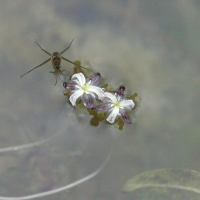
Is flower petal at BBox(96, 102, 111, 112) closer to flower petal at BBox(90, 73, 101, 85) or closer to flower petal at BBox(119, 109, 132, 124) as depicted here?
flower petal at BBox(119, 109, 132, 124)

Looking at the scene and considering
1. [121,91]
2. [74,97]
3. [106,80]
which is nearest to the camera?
[74,97]

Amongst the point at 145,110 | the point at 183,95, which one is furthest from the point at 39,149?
the point at 183,95

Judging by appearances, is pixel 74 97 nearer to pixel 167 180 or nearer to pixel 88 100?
pixel 88 100

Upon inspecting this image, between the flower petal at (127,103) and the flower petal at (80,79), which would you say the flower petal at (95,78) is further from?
the flower petal at (127,103)

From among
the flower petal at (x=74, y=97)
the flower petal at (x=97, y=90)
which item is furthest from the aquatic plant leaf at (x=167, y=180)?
the flower petal at (x=74, y=97)

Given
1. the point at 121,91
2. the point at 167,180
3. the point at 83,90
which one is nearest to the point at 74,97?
the point at 83,90

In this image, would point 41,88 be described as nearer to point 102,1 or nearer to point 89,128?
point 89,128

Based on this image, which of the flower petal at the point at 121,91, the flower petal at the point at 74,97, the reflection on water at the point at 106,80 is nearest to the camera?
the flower petal at the point at 74,97

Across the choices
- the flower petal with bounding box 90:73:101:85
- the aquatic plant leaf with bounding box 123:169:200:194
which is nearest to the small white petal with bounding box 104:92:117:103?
the flower petal with bounding box 90:73:101:85
